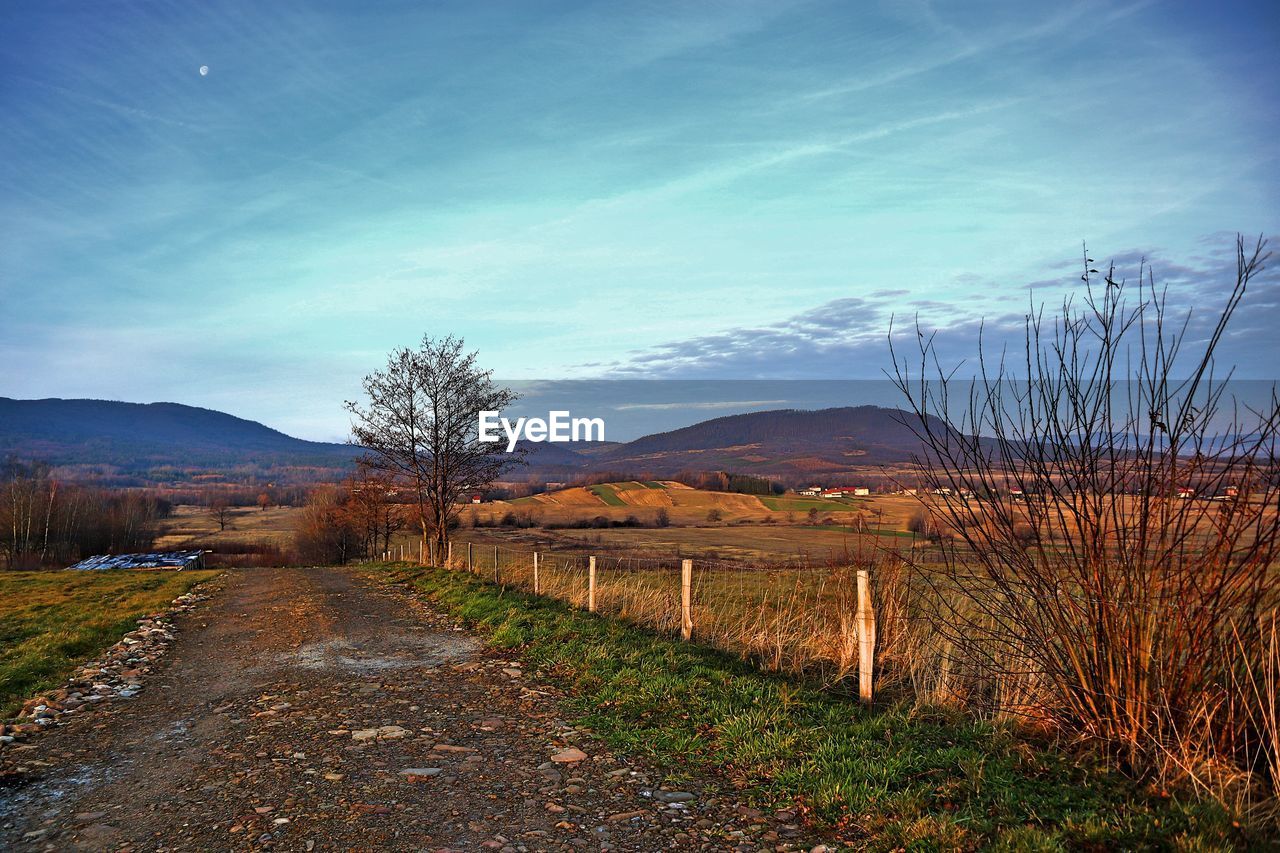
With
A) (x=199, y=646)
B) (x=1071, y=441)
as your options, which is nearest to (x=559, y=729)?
(x=1071, y=441)

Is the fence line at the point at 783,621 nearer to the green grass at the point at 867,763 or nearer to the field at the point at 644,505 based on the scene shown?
the green grass at the point at 867,763

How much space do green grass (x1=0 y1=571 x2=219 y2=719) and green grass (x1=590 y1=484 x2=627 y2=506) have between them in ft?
148

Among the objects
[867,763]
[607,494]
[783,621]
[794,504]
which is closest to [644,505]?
[607,494]

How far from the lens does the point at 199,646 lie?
12.5 metres

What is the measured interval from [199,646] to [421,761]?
8411 mm

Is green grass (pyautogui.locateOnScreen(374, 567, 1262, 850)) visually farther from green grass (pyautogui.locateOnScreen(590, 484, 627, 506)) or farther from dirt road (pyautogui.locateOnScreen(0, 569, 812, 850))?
green grass (pyautogui.locateOnScreen(590, 484, 627, 506))

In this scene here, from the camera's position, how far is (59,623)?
580 inches

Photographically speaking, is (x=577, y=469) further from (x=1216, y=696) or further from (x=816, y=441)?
(x=1216, y=696)

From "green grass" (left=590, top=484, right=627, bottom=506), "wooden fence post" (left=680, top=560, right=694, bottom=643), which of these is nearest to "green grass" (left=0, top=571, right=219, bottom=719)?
"wooden fence post" (left=680, top=560, right=694, bottom=643)

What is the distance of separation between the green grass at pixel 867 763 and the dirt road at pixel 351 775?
1.47 feet

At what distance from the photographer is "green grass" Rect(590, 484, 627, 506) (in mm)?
70188

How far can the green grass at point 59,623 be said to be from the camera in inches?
379

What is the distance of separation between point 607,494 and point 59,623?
5840 cm

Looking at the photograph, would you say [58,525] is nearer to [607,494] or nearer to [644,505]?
[607,494]
